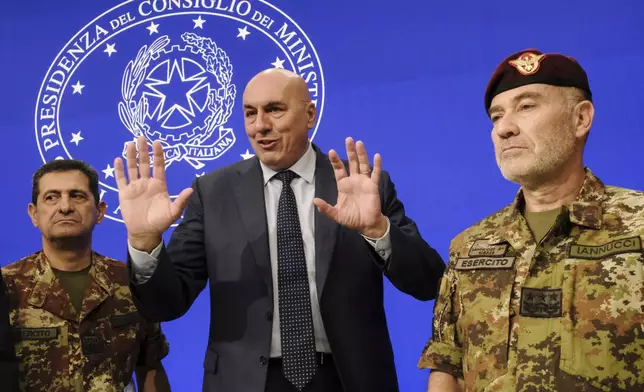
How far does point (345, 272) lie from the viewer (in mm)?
2152

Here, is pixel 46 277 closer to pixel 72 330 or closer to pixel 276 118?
pixel 72 330

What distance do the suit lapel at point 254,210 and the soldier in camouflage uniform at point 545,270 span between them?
1.63 ft

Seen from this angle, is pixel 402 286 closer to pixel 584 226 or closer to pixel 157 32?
pixel 584 226

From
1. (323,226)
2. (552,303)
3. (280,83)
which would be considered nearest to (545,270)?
(552,303)

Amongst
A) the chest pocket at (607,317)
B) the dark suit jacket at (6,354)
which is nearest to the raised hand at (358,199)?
the chest pocket at (607,317)

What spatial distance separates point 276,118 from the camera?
223 cm

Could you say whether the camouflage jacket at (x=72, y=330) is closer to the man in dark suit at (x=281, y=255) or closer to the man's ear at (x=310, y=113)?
the man in dark suit at (x=281, y=255)

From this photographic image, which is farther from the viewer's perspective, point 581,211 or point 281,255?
point 281,255

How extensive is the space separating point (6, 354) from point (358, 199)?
1051mm

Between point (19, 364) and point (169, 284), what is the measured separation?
24.8 inches

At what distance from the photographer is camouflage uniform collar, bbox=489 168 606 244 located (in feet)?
A: 5.49

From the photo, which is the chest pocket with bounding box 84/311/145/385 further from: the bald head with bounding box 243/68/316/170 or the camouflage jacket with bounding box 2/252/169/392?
the bald head with bounding box 243/68/316/170

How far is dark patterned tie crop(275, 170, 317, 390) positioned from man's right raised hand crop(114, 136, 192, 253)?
30cm

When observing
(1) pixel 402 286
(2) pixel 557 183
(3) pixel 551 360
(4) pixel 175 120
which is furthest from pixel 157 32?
(3) pixel 551 360
